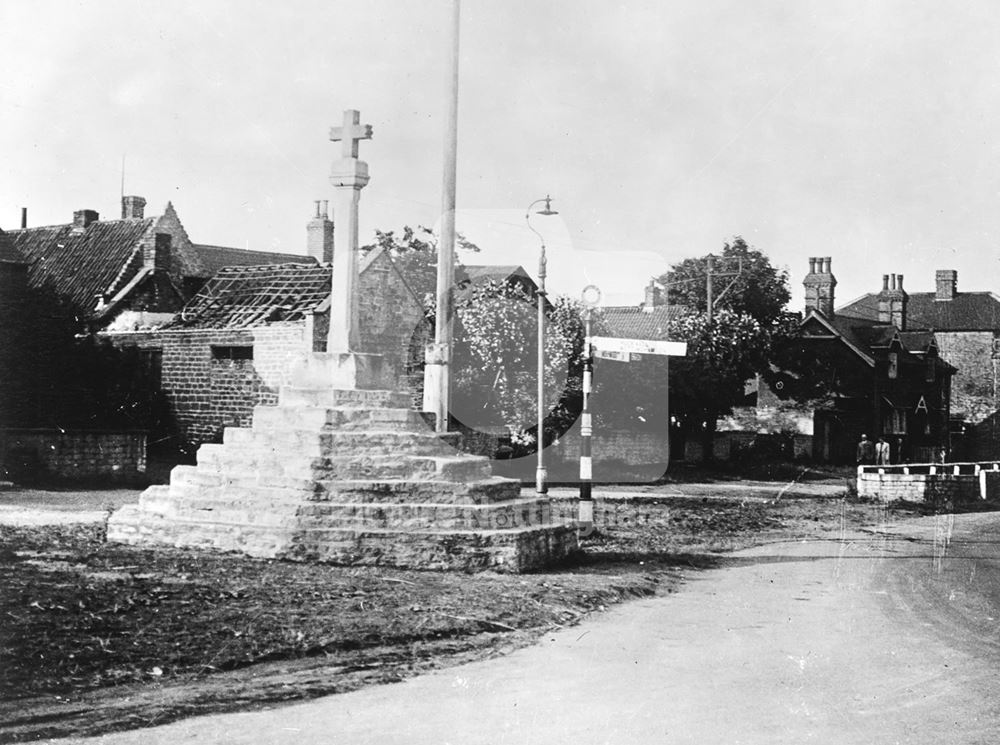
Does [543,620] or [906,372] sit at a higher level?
[906,372]

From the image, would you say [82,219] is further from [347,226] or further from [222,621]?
[222,621]

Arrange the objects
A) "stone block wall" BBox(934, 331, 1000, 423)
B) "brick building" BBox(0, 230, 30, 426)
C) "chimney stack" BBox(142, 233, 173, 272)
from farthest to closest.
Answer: "stone block wall" BBox(934, 331, 1000, 423)
"chimney stack" BBox(142, 233, 173, 272)
"brick building" BBox(0, 230, 30, 426)

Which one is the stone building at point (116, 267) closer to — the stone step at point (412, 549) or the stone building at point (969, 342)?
the stone step at point (412, 549)

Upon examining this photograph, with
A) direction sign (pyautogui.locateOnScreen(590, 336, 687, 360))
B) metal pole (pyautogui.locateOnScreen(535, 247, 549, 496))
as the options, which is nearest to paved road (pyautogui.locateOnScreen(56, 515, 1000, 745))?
direction sign (pyautogui.locateOnScreen(590, 336, 687, 360))

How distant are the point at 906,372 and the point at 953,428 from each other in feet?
31.2

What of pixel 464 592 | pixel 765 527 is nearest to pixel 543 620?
pixel 464 592

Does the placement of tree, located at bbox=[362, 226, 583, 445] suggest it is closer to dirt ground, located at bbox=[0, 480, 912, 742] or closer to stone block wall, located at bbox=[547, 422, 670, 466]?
stone block wall, located at bbox=[547, 422, 670, 466]

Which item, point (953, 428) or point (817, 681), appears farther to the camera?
point (953, 428)

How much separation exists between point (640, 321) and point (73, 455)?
31.3 m

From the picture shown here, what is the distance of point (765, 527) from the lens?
2105 centimetres

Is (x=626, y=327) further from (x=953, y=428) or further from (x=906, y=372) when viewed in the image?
(x=953, y=428)

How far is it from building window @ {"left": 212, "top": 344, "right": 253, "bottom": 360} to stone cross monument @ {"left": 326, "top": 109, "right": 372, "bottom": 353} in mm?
14408

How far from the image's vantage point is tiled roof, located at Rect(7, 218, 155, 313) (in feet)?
113

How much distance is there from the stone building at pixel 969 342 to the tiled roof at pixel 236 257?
33.5 m
